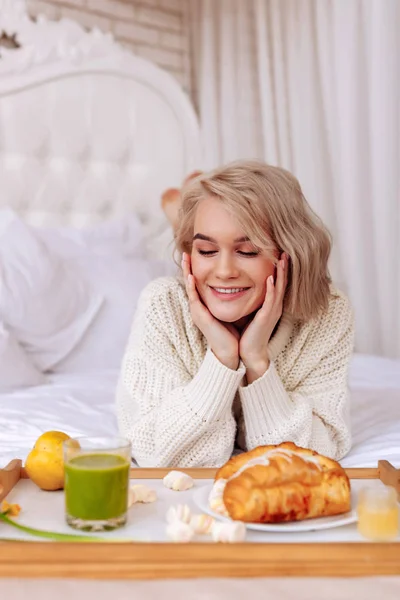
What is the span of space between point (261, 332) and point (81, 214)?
1708 millimetres

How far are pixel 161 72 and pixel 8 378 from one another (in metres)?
1.66

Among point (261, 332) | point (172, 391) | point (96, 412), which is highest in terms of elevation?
point (261, 332)

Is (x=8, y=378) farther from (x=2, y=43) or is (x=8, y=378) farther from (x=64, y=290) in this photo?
(x=2, y=43)

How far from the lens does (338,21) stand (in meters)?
2.73

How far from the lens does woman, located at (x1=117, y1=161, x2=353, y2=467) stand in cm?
138

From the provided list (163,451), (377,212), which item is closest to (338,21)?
(377,212)

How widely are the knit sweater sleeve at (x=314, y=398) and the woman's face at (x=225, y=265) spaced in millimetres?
141

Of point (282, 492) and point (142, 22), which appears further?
point (142, 22)

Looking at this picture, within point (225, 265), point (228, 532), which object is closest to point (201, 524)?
point (228, 532)

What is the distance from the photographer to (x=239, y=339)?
4.89ft

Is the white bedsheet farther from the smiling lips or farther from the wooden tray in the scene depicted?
the wooden tray

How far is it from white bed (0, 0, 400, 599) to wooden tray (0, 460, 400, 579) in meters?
0.87

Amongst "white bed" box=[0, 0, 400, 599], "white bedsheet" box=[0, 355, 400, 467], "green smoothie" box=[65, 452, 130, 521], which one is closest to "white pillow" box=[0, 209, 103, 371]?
"white bed" box=[0, 0, 400, 599]

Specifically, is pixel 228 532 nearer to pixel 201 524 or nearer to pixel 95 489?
pixel 201 524
